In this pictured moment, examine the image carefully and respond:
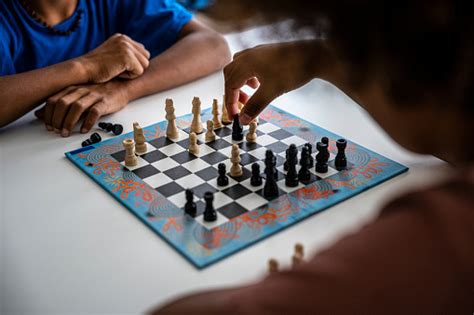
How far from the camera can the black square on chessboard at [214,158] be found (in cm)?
139

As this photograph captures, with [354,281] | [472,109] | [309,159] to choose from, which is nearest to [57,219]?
[309,159]

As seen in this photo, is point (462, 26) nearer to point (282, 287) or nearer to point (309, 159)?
point (282, 287)

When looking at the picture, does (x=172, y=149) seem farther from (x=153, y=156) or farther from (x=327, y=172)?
(x=327, y=172)

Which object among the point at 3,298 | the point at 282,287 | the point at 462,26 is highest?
the point at 462,26

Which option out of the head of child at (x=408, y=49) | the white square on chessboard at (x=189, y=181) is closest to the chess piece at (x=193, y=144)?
the white square on chessboard at (x=189, y=181)

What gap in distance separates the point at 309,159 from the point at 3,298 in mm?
743

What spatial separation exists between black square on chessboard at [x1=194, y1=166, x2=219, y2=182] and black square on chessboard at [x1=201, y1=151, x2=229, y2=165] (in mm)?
31

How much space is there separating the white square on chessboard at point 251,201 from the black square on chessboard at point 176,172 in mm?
179

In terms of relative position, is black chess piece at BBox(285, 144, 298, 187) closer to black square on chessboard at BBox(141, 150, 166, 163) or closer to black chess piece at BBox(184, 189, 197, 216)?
black chess piece at BBox(184, 189, 197, 216)

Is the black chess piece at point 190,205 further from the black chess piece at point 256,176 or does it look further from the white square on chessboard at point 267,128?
the white square on chessboard at point 267,128

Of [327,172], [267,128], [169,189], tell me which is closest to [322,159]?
[327,172]

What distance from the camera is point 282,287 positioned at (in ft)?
2.28

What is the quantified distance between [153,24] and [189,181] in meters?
0.94

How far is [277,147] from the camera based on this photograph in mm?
1459
